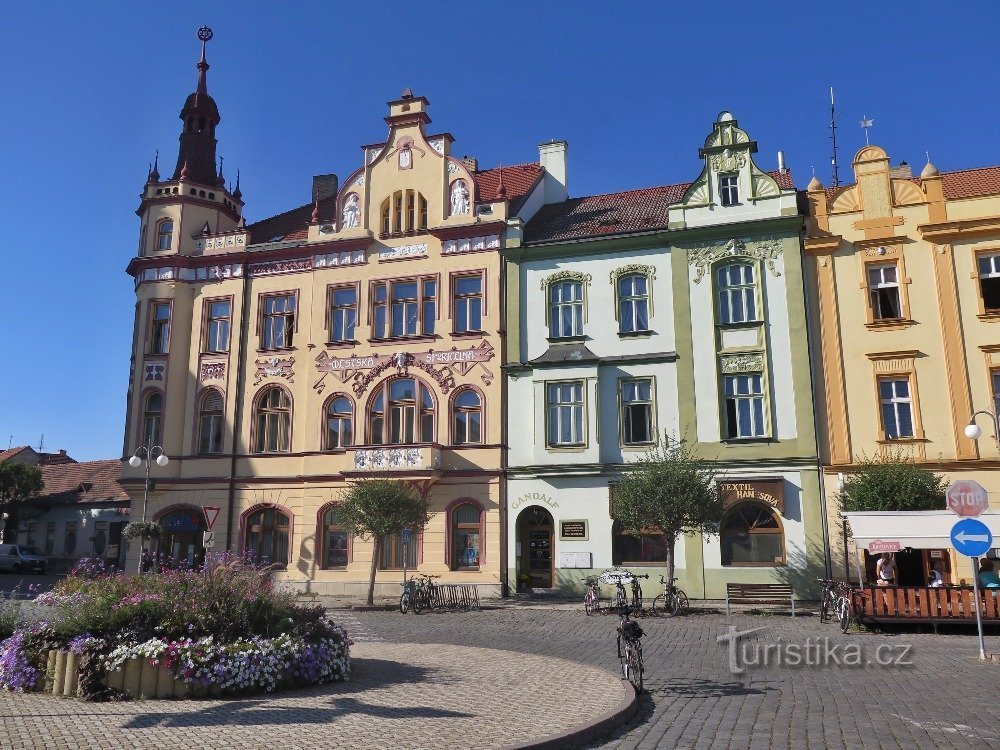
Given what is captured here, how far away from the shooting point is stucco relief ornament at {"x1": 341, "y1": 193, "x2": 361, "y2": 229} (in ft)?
109

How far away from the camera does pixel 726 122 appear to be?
29062 mm

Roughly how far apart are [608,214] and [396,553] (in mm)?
14490

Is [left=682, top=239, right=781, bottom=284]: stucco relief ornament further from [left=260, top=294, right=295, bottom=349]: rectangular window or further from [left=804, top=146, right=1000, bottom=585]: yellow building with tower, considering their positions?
[left=260, top=294, right=295, bottom=349]: rectangular window

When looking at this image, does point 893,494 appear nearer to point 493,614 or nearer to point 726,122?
point 493,614

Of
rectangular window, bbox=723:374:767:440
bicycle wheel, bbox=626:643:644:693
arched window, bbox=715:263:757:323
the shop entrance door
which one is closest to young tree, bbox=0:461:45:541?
the shop entrance door

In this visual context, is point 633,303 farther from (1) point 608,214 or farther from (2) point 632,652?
(2) point 632,652

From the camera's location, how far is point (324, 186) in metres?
39.2

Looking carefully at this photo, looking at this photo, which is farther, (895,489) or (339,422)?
(339,422)

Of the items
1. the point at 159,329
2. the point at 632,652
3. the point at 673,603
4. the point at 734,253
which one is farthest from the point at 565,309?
the point at 632,652

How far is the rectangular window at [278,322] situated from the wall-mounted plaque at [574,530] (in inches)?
506

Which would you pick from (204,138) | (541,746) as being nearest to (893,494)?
(541,746)

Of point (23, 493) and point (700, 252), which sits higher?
point (700, 252)

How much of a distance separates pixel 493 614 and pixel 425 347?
10664 mm

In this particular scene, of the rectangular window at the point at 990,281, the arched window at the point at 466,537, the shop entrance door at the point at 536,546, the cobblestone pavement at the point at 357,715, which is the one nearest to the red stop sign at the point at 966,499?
the cobblestone pavement at the point at 357,715
